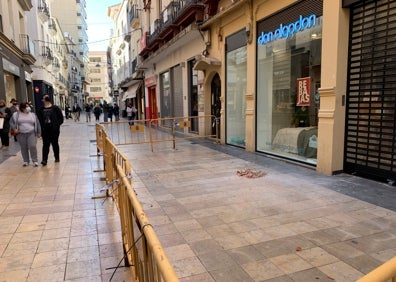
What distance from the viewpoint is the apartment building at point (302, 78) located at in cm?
590

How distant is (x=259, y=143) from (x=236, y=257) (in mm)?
6575

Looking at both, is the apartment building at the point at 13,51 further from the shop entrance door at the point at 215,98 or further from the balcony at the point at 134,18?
the shop entrance door at the point at 215,98

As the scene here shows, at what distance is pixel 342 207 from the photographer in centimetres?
472

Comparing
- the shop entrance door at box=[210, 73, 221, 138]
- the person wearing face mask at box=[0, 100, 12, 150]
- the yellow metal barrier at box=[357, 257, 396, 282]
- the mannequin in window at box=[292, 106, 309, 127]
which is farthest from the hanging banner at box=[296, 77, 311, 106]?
the person wearing face mask at box=[0, 100, 12, 150]

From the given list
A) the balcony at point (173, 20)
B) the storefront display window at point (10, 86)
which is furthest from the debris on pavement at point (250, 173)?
the storefront display window at point (10, 86)

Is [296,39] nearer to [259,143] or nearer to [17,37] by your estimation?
[259,143]

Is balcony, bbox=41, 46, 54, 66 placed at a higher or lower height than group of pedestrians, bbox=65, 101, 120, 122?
higher

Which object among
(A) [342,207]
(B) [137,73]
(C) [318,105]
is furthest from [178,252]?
(B) [137,73]

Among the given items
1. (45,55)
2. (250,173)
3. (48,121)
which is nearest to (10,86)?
(48,121)

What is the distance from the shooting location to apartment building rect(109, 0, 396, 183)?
5.90 metres

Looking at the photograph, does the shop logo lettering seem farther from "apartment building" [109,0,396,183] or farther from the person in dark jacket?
the person in dark jacket

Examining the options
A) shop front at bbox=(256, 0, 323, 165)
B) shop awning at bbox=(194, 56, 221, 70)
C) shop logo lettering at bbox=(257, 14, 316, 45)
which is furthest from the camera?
shop awning at bbox=(194, 56, 221, 70)

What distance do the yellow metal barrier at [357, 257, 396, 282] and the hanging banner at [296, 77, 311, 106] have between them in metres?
6.72

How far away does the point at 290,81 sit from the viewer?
8406mm
